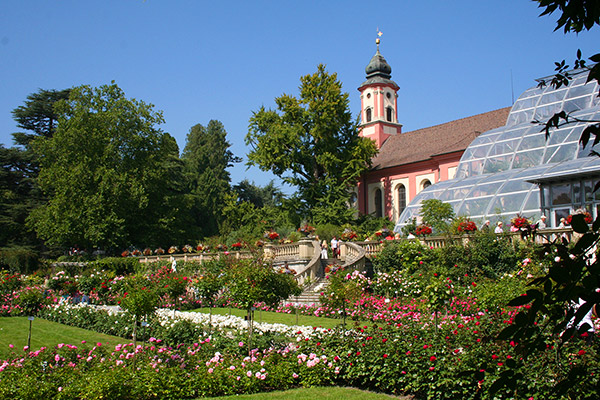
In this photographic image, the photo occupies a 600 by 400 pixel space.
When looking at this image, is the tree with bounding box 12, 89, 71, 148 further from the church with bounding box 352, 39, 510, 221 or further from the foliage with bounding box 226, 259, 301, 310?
the foliage with bounding box 226, 259, 301, 310

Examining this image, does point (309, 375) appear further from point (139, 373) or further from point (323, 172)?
point (323, 172)

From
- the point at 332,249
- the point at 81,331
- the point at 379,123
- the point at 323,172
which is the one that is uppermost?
the point at 379,123

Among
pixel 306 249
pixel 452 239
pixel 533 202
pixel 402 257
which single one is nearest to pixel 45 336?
pixel 402 257

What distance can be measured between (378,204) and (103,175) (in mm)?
22057

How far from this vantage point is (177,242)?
143 ft

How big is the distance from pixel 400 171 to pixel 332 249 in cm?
1748

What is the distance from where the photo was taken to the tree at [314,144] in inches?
1578

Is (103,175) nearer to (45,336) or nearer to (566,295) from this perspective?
(45,336)

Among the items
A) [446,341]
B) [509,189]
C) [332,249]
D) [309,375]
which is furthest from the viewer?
[332,249]

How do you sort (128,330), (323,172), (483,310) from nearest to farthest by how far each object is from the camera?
(483,310) → (128,330) → (323,172)

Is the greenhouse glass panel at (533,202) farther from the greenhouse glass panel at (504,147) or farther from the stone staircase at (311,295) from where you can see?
the stone staircase at (311,295)

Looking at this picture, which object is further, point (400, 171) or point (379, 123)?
point (379, 123)

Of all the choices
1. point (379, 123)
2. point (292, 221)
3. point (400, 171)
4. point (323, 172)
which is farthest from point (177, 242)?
point (379, 123)

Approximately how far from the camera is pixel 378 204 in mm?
46156
